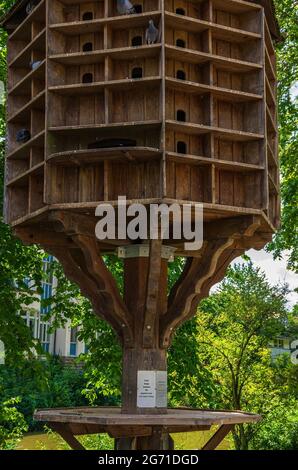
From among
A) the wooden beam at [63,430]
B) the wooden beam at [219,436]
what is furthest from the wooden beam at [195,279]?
the wooden beam at [63,430]

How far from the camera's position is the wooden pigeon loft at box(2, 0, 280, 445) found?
20.6 feet

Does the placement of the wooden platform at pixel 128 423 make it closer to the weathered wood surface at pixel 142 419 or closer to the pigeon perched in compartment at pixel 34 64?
the weathered wood surface at pixel 142 419

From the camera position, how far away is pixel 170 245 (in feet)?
24.9

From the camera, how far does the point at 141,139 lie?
644 centimetres

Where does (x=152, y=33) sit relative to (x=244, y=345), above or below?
above

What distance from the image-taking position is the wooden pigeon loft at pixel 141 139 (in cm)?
628

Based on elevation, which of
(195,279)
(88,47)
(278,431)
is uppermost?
(88,47)

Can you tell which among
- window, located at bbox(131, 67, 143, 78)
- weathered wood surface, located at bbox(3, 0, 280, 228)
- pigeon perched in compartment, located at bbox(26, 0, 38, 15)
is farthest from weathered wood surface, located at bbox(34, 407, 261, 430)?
pigeon perched in compartment, located at bbox(26, 0, 38, 15)

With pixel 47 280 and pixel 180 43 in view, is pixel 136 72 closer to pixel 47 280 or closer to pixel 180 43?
pixel 180 43

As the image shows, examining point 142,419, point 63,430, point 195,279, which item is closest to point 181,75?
point 195,279

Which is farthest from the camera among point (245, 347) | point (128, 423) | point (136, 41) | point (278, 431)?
point (278, 431)

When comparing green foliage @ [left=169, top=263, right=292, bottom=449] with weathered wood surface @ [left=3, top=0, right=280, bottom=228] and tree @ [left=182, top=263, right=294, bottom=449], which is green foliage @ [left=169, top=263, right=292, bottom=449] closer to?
tree @ [left=182, top=263, right=294, bottom=449]

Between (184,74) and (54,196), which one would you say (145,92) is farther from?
(54,196)
